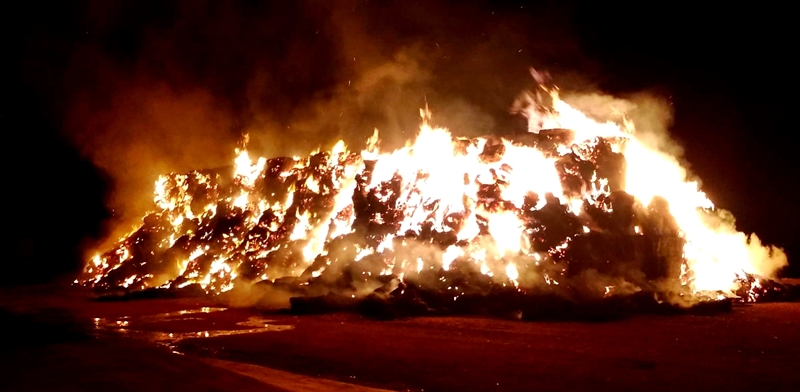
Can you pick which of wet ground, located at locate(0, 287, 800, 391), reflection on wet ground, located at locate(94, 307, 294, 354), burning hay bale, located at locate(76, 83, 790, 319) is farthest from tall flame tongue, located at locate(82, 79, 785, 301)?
reflection on wet ground, located at locate(94, 307, 294, 354)

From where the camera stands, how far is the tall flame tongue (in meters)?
16.9

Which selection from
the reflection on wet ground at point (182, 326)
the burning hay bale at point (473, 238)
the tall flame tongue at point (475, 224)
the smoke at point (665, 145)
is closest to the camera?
the reflection on wet ground at point (182, 326)

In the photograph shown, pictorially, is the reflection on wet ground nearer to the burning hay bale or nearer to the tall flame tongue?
the burning hay bale

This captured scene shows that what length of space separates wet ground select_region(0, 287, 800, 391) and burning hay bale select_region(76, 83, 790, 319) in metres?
1.47

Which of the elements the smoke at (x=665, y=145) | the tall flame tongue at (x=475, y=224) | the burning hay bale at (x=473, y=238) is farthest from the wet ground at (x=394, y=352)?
the smoke at (x=665, y=145)

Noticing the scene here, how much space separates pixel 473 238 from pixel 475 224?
63 centimetres

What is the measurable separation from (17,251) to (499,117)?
23625mm

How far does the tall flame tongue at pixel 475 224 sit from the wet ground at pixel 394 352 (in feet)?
9.02

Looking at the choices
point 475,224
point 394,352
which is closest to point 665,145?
point 475,224

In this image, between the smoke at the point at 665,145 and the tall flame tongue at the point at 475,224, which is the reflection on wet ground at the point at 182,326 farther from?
the smoke at the point at 665,145

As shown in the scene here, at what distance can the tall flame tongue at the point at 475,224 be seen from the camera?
16.9m

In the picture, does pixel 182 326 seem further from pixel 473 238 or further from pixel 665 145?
pixel 665 145

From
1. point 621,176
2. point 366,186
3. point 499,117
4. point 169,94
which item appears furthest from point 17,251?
point 621,176

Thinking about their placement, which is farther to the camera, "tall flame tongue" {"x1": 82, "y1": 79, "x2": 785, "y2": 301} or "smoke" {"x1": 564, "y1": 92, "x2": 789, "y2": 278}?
"smoke" {"x1": 564, "y1": 92, "x2": 789, "y2": 278}
